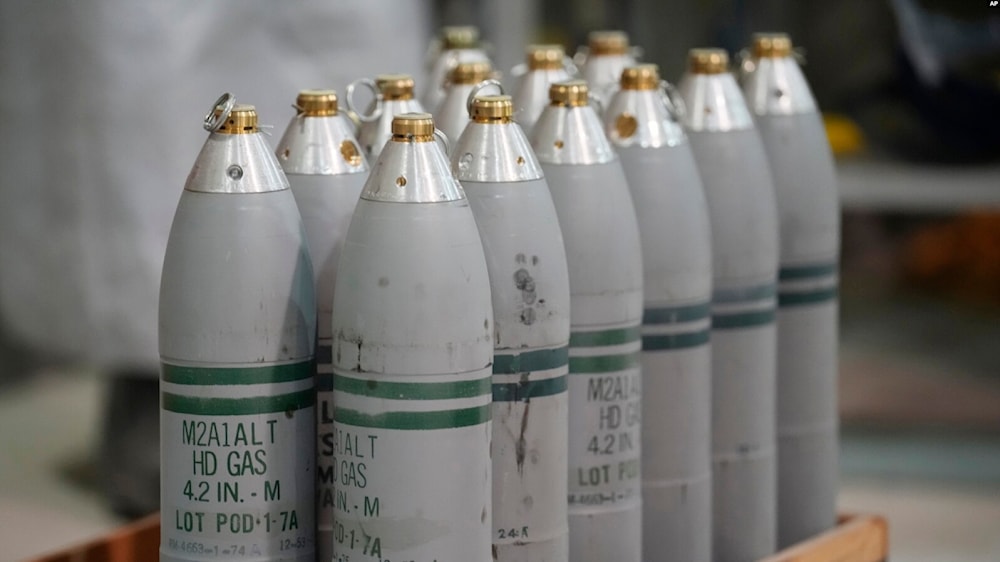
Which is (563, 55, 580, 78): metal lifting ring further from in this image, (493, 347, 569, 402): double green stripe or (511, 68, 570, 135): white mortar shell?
(493, 347, 569, 402): double green stripe

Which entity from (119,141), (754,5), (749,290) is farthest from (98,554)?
A: (754,5)

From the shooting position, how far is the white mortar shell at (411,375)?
731 mm

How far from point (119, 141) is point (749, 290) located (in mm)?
865

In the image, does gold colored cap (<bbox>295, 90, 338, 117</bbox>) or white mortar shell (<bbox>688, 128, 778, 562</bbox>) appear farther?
white mortar shell (<bbox>688, 128, 778, 562</bbox>)

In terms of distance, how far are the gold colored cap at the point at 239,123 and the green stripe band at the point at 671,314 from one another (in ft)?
0.98

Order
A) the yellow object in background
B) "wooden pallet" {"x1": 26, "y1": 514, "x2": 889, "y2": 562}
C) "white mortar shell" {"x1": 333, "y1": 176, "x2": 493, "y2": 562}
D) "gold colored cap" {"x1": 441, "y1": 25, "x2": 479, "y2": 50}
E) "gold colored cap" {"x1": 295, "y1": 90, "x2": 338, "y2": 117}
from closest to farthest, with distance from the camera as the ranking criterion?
1. "white mortar shell" {"x1": 333, "y1": 176, "x2": 493, "y2": 562}
2. "gold colored cap" {"x1": 295, "y1": 90, "x2": 338, "y2": 117}
3. "wooden pallet" {"x1": 26, "y1": 514, "x2": 889, "y2": 562}
4. "gold colored cap" {"x1": 441, "y1": 25, "x2": 479, "y2": 50}
5. the yellow object in background

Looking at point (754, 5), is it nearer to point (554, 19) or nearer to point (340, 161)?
point (554, 19)

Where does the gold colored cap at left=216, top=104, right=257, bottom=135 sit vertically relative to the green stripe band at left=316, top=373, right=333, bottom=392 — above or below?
above

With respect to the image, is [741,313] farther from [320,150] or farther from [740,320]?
[320,150]

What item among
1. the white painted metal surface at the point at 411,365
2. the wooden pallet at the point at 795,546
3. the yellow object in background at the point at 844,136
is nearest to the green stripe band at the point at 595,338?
the white painted metal surface at the point at 411,365

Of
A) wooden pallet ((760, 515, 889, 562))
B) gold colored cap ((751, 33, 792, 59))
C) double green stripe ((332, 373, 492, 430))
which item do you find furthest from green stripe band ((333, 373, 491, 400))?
gold colored cap ((751, 33, 792, 59))

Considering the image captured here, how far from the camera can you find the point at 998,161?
2.05 m

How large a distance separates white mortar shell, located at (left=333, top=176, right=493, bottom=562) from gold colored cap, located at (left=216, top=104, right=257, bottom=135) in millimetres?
85

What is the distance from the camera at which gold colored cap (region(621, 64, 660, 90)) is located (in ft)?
3.07
